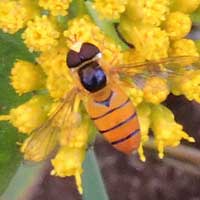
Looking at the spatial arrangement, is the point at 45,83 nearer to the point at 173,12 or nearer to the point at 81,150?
the point at 81,150

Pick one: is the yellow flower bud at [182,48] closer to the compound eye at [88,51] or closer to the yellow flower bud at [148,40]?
the yellow flower bud at [148,40]

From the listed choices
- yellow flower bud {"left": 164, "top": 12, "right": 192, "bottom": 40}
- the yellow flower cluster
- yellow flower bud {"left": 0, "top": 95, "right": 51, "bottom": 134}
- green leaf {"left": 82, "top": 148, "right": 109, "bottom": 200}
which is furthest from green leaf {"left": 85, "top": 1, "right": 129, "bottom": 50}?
green leaf {"left": 82, "top": 148, "right": 109, "bottom": 200}

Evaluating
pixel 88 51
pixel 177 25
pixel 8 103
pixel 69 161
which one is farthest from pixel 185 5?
pixel 8 103

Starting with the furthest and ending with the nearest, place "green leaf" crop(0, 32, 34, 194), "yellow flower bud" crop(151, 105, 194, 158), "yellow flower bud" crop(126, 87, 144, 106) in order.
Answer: "green leaf" crop(0, 32, 34, 194) → "yellow flower bud" crop(151, 105, 194, 158) → "yellow flower bud" crop(126, 87, 144, 106)

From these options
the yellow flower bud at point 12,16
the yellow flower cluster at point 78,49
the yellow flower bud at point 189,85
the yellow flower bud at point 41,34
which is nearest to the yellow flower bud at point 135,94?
the yellow flower cluster at point 78,49

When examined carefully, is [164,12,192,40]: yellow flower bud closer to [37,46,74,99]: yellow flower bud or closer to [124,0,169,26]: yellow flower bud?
[124,0,169,26]: yellow flower bud

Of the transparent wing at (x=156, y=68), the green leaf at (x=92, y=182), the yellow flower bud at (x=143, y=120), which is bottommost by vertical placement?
the green leaf at (x=92, y=182)
